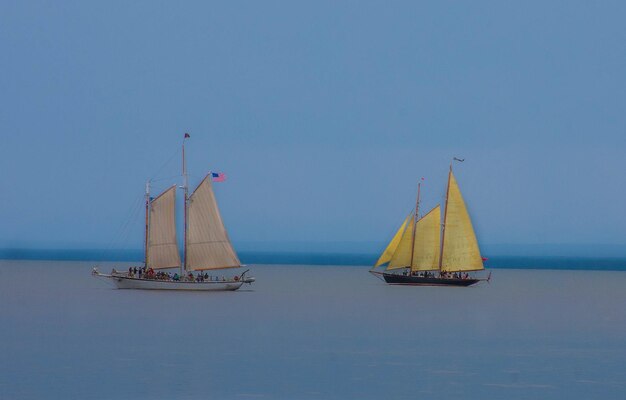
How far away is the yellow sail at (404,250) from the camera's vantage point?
119250 millimetres

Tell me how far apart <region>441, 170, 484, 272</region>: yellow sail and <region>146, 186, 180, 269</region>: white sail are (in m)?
31.8

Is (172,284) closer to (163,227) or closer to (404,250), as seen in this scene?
(163,227)

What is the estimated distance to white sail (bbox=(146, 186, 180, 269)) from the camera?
97688 millimetres

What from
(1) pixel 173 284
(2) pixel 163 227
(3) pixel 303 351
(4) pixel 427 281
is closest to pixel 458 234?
(4) pixel 427 281

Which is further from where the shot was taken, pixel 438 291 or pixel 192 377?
pixel 438 291

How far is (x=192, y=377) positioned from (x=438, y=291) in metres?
86.3

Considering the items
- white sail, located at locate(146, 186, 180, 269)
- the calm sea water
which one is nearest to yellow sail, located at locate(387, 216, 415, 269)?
the calm sea water

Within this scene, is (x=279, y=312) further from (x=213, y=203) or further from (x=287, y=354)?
(x=287, y=354)

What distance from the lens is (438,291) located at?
Answer: 128 m

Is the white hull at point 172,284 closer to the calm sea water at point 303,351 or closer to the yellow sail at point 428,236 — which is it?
the calm sea water at point 303,351

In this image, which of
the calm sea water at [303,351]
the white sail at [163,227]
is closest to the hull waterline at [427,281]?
the calm sea water at [303,351]

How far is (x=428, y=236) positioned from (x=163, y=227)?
3269cm

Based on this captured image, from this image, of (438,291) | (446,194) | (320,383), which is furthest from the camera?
(438,291)

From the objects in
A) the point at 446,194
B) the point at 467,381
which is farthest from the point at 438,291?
the point at 467,381
